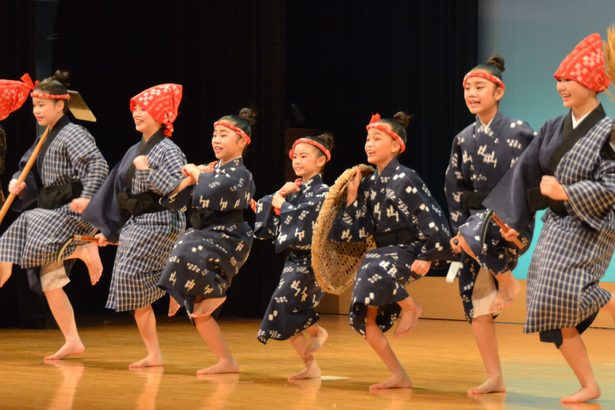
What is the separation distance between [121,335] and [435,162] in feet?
8.87

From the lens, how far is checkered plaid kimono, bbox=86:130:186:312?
5.15 metres

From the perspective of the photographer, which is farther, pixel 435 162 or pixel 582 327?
pixel 435 162

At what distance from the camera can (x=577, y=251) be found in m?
3.95

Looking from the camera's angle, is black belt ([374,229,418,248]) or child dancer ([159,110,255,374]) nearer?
black belt ([374,229,418,248])

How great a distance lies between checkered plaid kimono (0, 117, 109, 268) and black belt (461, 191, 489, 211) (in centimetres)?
190

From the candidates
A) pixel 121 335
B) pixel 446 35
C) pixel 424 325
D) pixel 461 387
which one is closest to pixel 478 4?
pixel 446 35

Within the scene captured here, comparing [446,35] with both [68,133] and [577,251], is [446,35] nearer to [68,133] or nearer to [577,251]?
[68,133]

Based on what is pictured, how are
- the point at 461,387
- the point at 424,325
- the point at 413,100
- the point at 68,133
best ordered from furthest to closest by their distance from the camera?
the point at 413,100 → the point at 424,325 → the point at 68,133 → the point at 461,387

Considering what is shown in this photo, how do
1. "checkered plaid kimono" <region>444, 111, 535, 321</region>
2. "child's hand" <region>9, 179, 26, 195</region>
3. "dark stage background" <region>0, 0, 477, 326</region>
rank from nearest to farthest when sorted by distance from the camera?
"checkered plaid kimono" <region>444, 111, 535, 321</region> → "child's hand" <region>9, 179, 26, 195</region> → "dark stage background" <region>0, 0, 477, 326</region>

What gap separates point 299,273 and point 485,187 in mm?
933

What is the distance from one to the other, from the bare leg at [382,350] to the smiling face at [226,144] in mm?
1084

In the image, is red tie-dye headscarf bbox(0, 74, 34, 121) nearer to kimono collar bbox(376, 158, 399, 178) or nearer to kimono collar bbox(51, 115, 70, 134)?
kimono collar bbox(51, 115, 70, 134)

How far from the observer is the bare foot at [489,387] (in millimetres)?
4344

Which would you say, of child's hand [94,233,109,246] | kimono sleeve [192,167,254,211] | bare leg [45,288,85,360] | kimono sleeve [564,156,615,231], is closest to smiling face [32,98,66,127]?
child's hand [94,233,109,246]
